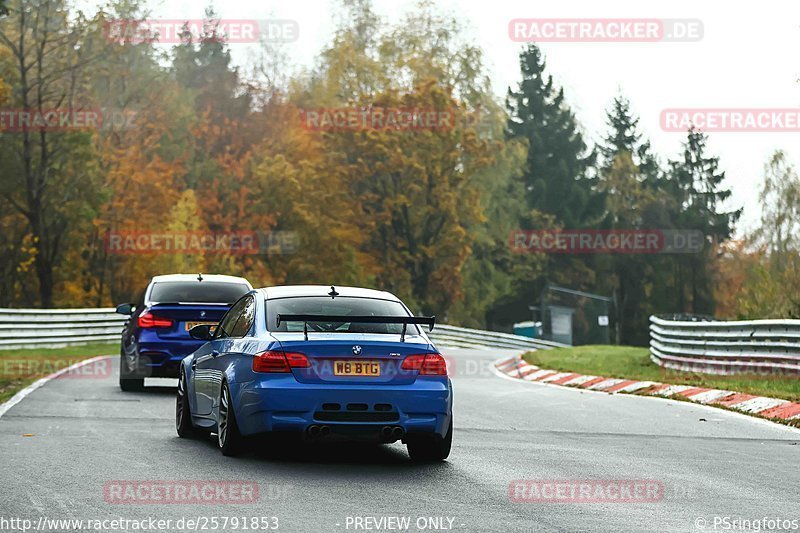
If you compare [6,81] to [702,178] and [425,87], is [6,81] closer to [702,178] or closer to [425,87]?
[425,87]

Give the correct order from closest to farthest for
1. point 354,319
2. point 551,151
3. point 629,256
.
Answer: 1. point 354,319
2. point 629,256
3. point 551,151

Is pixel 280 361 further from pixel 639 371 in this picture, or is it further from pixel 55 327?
pixel 55 327

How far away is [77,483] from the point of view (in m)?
9.13

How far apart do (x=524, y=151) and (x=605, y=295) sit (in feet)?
61.5

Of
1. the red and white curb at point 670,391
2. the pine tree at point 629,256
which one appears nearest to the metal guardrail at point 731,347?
the red and white curb at point 670,391

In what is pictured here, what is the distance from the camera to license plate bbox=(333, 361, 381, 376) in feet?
33.8

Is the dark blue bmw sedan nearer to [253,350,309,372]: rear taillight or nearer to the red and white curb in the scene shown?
the red and white curb

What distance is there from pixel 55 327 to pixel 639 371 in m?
15.9

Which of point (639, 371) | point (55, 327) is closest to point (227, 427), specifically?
point (639, 371)

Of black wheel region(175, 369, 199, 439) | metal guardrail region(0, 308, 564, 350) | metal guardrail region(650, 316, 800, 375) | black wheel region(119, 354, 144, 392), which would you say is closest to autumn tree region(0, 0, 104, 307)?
metal guardrail region(0, 308, 564, 350)

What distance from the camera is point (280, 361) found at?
10.3 m

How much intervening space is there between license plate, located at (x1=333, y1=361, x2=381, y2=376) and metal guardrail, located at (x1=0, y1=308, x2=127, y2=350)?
76.6ft

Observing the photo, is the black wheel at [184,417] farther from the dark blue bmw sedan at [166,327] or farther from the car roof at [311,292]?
the dark blue bmw sedan at [166,327]

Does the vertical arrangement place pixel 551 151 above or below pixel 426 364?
above
